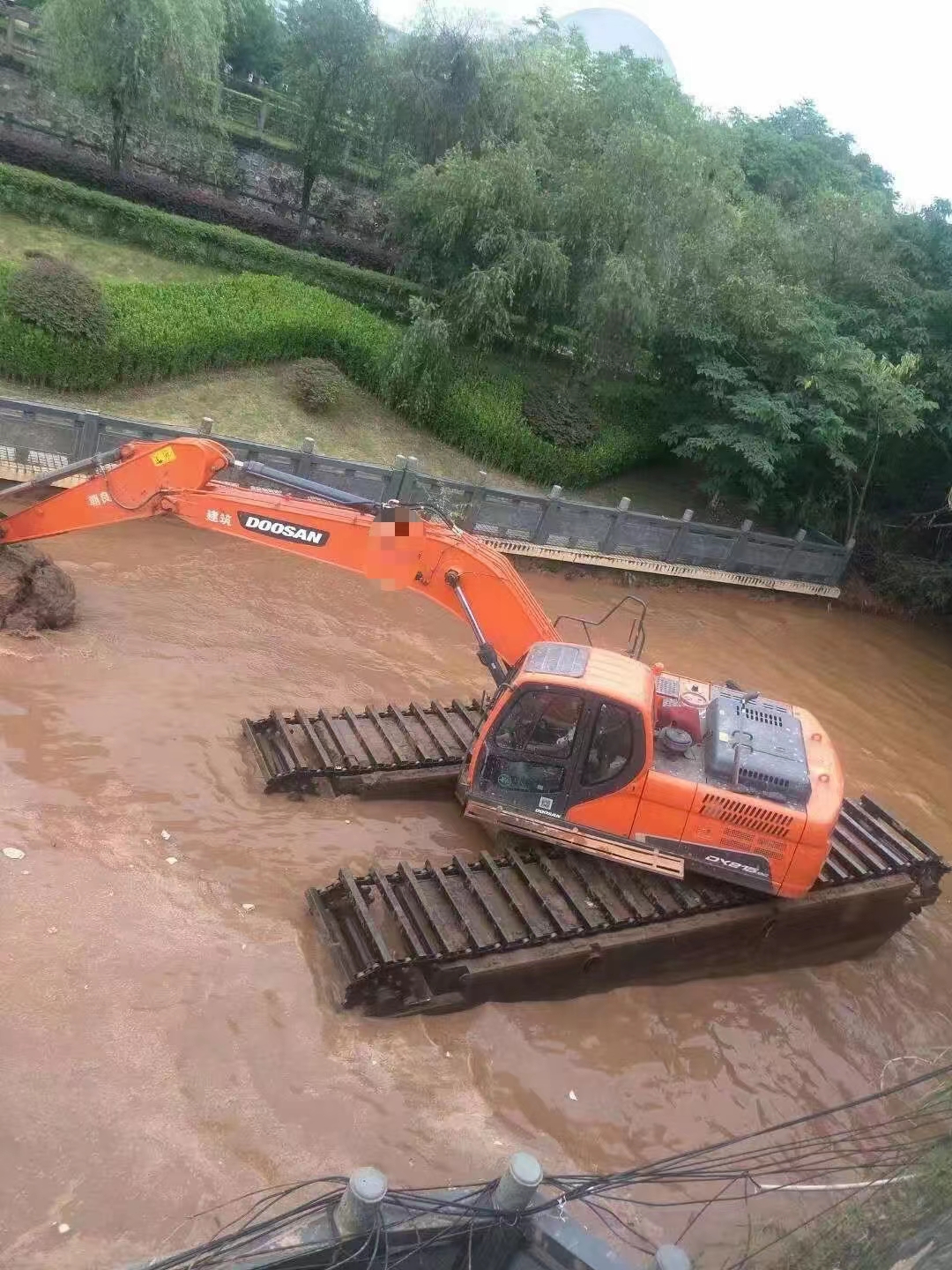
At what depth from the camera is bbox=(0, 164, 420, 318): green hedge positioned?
18859mm

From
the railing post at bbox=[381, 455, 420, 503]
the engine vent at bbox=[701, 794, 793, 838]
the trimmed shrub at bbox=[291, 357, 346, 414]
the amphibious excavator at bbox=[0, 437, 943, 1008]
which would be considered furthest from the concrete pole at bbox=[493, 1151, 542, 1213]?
the trimmed shrub at bbox=[291, 357, 346, 414]

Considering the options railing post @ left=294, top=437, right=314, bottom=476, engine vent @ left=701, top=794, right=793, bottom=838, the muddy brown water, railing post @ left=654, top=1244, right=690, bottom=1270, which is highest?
railing post @ left=294, top=437, right=314, bottom=476

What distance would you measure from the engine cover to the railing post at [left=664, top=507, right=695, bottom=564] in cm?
859

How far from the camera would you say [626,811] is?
22.5ft

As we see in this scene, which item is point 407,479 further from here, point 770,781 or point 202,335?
point 770,781

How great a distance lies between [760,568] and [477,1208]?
15339mm

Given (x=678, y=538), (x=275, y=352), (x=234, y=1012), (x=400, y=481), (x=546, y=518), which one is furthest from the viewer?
(x=275, y=352)

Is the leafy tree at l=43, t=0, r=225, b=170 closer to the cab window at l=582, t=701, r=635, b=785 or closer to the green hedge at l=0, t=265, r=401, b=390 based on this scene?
the green hedge at l=0, t=265, r=401, b=390

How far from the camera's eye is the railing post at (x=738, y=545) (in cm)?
1656

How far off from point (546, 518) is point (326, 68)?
14312 millimetres

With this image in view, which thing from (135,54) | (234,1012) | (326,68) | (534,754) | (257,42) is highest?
(257,42)

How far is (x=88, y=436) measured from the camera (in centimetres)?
1140

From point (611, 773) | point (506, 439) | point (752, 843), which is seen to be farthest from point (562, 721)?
point (506, 439)

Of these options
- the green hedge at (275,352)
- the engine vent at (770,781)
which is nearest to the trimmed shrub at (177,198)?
the green hedge at (275,352)
